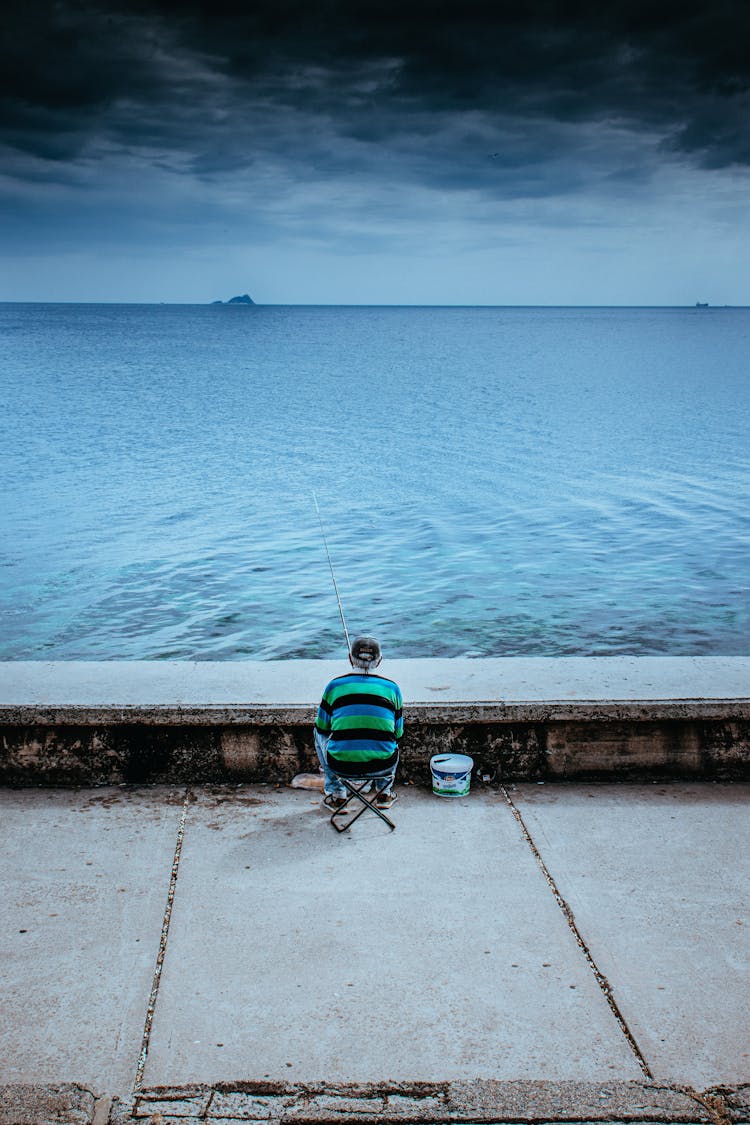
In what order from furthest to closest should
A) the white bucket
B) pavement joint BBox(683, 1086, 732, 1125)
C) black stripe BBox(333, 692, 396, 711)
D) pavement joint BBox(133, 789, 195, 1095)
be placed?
the white bucket, black stripe BBox(333, 692, 396, 711), pavement joint BBox(133, 789, 195, 1095), pavement joint BBox(683, 1086, 732, 1125)

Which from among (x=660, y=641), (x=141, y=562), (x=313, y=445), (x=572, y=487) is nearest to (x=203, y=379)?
(x=313, y=445)

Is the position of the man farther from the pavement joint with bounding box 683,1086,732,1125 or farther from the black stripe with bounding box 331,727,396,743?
the pavement joint with bounding box 683,1086,732,1125

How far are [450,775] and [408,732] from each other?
13.0 inches

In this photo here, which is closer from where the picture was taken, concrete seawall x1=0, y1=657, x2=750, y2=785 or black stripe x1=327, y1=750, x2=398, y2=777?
black stripe x1=327, y1=750, x2=398, y2=777

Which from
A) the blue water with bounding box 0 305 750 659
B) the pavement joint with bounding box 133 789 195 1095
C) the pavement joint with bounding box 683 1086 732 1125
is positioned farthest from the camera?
the blue water with bounding box 0 305 750 659

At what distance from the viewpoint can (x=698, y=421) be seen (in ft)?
138

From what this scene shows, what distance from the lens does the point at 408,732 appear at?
17.6ft

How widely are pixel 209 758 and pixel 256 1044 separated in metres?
2.23

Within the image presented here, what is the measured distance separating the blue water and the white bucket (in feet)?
22.6

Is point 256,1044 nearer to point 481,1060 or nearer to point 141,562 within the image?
point 481,1060

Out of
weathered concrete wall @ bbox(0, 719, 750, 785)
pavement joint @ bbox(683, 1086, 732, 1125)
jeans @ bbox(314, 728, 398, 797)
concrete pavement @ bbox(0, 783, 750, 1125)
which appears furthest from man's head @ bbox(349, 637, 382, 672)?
pavement joint @ bbox(683, 1086, 732, 1125)

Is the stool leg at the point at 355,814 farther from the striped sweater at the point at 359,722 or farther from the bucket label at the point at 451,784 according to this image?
the bucket label at the point at 451,784

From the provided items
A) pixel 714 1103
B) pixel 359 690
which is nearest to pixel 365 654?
pixel 359 690

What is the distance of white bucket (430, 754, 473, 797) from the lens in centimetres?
518
